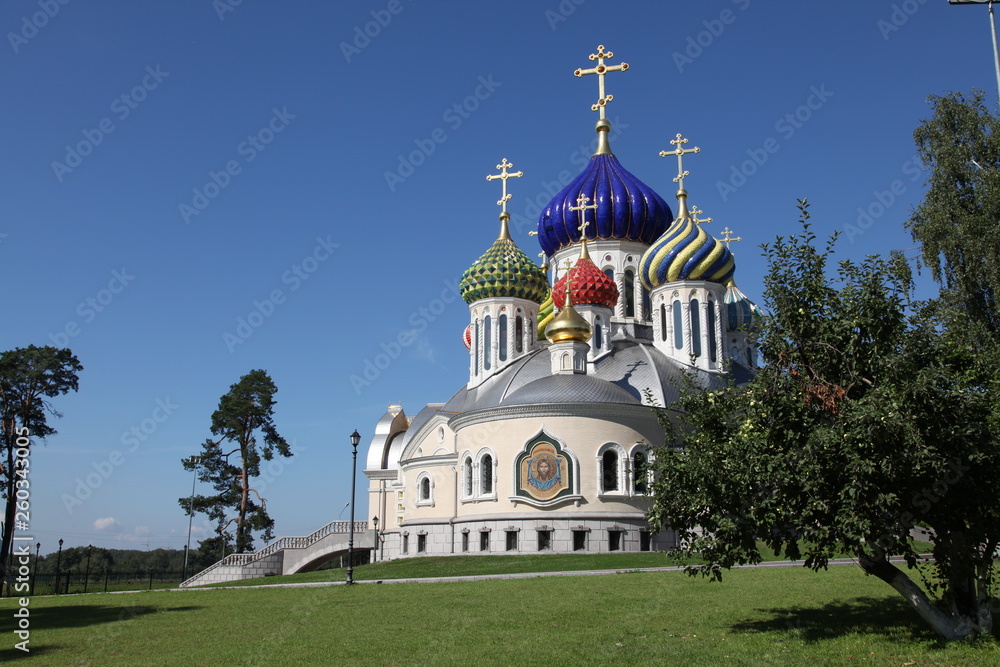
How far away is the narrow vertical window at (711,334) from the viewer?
3728 centimetres

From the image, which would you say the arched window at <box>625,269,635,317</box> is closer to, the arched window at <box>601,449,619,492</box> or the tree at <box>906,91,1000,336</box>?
the arched window at <box>601,449,619,492</box>

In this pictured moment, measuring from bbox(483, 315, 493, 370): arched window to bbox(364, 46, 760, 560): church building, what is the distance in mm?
44

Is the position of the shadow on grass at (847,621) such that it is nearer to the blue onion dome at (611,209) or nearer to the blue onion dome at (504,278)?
the blue onion dome at (504,278)

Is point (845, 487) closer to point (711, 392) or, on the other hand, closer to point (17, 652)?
point (711, 392)

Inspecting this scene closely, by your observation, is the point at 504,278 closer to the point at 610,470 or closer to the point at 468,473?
the point at 468,473

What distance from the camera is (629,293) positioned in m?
41.3

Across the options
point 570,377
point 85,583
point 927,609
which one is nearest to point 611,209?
point 570,377

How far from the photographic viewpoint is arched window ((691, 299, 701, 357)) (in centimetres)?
3738

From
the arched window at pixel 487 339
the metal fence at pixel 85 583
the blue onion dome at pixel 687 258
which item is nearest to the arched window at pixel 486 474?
the arched window at pixel 487 339

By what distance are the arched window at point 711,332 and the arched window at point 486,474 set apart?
1168cm

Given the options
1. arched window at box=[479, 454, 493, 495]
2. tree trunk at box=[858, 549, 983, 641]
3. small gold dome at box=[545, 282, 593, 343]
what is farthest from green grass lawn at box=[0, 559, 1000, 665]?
small gold dome at box=[545, 282, 593, 343]

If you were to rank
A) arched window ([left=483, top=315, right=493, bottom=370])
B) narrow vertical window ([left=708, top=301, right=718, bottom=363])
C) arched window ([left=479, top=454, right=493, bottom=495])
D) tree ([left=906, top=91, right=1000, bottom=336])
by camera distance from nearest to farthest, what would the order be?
1. tree ([left=906, top=91, right=1000, bottom=336])
2. arched window ([left=479, top=454, right=493, bottom=495])
3. narrow vertical window ([left=708, top=301, right=718, bottom=363])
4. arched window ([left=483, top=315, right=493, bottom=370])

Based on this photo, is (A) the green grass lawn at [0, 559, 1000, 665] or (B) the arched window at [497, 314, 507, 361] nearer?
Result: (A) the green grass lawn at [0, 559, 1000, 665]

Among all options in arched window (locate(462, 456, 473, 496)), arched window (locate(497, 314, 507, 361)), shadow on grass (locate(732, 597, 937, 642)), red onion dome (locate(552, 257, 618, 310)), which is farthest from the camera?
arched window (locate(497, 314, 507, 361))
